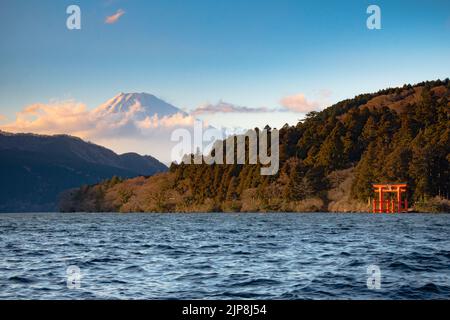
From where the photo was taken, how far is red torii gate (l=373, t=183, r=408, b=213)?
150 meters

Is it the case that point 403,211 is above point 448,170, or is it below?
below

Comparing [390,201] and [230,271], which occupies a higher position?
[390,201]

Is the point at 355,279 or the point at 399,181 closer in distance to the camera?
the point at 355,279

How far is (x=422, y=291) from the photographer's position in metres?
25.3

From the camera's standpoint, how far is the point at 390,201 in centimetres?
15538

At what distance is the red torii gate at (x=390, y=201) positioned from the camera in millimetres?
150250

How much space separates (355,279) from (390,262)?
7.76 meters

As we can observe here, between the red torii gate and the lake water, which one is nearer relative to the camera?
the lake water

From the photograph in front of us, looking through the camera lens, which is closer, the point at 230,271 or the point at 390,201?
the point at 230,271

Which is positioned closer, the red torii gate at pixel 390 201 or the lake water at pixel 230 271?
the lake water at pixel 230 271
